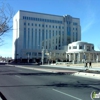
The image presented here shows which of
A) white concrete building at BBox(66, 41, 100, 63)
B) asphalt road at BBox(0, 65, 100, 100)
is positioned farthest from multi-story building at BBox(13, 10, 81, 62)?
asphalt road at BBox(0, 65, 100, 100)

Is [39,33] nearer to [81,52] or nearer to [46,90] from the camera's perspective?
[81,52]

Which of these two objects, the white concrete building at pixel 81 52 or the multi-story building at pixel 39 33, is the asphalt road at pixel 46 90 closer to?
the white concrete building at pixel 81 52

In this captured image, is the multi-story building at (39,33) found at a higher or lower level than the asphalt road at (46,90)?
higher

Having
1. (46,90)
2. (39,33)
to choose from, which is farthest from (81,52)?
(46,90)

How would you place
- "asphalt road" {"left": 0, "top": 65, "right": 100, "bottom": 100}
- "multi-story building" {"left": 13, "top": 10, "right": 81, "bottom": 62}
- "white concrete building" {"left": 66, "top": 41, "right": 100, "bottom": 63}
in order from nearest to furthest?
"asphalt road" {"left": 0, "top": 65, "right": 100, "bottom": 100}
"white concrete building" {"left": 66, "top": 41, "right": 100, "bottom": 63}
"multi-story building" {"left": 13, "top": 10, "right": 81, "bottom": 62}

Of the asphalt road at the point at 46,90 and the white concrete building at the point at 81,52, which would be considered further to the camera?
the white concrete building at the point at 81,52

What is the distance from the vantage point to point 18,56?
14575 centimetres

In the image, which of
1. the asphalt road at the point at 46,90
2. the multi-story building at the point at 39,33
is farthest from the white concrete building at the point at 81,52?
the asphalt road at the point at 46,90

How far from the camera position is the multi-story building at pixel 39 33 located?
144m

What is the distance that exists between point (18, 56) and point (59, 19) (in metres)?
44.1

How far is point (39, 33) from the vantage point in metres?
153

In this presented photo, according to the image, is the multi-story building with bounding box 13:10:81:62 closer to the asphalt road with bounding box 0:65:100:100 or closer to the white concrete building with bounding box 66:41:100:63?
the white concrete building with bounding box 66:41:100:63

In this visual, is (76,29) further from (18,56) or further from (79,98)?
(79,98)

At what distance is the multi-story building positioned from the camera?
143500mm
